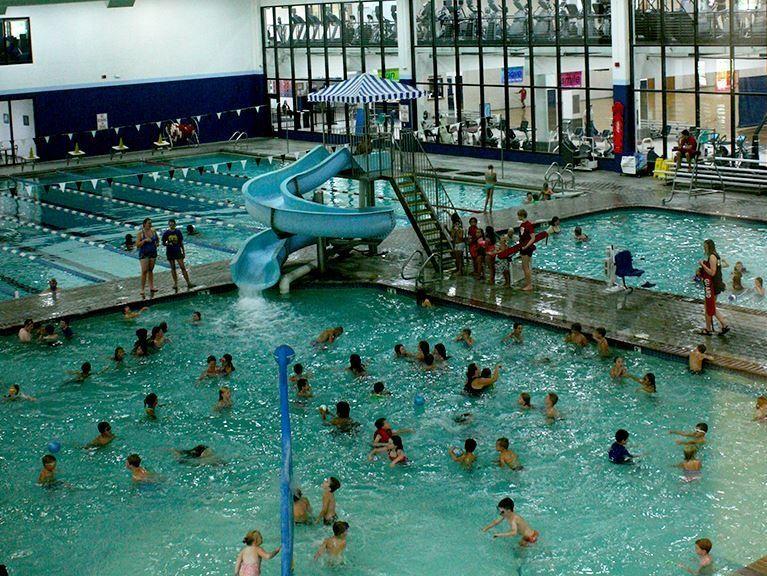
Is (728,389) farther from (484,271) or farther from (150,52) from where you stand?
(150,52)

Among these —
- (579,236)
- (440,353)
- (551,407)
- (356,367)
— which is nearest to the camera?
Answer: (551,407)

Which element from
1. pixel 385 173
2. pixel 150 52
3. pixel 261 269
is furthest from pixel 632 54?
pixel 150 52

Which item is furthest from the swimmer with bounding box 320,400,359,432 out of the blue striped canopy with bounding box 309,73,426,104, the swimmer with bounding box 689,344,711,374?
the blue striped canopy with bounding box 309,73,426,104

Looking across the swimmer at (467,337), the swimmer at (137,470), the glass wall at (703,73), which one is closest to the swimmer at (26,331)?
the swimmer at (137,470)

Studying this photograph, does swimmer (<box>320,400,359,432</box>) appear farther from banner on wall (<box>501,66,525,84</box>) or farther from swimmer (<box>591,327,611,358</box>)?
banner on wall (<box>501,66,525,84</box>)

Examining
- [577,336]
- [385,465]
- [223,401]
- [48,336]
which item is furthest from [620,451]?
[48,336]

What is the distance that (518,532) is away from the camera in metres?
10.5

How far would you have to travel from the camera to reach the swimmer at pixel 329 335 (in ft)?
53.8

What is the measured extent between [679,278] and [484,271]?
3127 mm

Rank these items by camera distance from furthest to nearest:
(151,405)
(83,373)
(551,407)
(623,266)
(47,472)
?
(623,266) → (83,373) → (151,405) → (551,407) → (47,472)

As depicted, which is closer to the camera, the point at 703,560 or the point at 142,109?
the point at 703,560

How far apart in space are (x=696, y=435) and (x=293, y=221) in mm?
8649

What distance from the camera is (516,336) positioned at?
16.1 meters

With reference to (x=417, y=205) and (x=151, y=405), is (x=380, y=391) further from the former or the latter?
(x=417, y=205)
